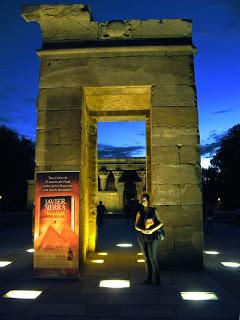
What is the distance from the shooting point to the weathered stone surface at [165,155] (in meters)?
8.09

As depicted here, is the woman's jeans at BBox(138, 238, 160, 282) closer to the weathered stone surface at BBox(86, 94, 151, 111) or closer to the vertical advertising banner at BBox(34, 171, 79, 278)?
the vertical advertising banner at BBox(34, 171, 79, 278)

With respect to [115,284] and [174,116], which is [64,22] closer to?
[174,116]

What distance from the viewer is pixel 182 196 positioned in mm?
7996

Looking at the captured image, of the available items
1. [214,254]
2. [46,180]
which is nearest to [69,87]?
[46,180]

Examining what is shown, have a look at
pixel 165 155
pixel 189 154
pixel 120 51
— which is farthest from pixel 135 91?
pixel 189 154

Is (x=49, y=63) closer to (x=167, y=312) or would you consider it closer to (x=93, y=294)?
(x=93, y=294)

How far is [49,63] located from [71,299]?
5.97m

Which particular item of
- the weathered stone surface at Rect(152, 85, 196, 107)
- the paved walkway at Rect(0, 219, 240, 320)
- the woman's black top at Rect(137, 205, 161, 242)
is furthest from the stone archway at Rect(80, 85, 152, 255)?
the woman's black top at Rect(137, 205, 161, 242)

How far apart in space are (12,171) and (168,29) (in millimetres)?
40038

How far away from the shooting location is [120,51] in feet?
27.9

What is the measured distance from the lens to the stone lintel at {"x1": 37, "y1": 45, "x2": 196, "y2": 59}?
27.6 ft

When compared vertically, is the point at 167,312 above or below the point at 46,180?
below

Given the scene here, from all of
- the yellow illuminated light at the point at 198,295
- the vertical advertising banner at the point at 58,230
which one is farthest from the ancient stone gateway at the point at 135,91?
the yellow illuminated light at the point at 198,295

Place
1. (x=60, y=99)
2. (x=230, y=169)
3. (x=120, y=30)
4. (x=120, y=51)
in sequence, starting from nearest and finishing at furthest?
(x=60, y=99)
(x=120, y=51)
(x=120, y=30)
(x=230, y=169)
